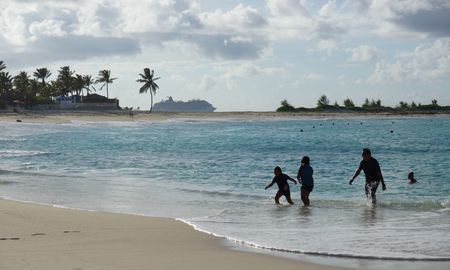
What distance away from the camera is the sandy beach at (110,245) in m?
7.65

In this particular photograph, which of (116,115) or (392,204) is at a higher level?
(116,115)

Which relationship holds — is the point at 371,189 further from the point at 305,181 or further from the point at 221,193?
the point at 221,193

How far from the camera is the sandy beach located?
7.65 m

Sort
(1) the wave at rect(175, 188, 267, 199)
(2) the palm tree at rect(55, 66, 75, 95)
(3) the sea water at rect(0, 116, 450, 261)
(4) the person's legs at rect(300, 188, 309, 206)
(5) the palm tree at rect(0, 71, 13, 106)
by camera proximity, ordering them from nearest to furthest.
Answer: (3) the sea water at rect(0, 116, 450, 261)
(4) the person's legs at rect(300, 188, 309, 206)
(1) the wave at rect(175, 188, 267, 199)
(5) the palm tree at rect(0, 71, 13, 106)
(2) the palm tree at rect(55, 66, 75, 95)

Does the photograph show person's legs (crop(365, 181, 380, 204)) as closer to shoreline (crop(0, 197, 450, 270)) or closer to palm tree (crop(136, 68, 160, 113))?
shoreline (crop(0, 197, 450, 270))

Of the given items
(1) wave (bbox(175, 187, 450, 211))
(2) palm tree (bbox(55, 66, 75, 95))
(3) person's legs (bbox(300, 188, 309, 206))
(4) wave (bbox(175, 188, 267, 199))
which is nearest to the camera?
(1) wave (bbox(175, 187, 450, 211))

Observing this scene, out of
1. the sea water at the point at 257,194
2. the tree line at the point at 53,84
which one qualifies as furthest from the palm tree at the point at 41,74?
the sea water at the point at 257,194

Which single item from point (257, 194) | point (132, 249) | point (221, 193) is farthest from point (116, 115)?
point (132, 249)

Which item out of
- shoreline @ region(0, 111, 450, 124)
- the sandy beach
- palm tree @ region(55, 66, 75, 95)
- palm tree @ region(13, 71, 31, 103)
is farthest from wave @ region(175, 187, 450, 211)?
palm tree @ region(55, 66, 75, 95)

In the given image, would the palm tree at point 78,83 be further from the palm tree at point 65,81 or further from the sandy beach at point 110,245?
the sandy beach at point 110,245

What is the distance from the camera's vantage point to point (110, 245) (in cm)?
890

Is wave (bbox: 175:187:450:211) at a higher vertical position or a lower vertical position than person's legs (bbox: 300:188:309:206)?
lower

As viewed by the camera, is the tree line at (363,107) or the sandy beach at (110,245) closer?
the sandy beach at (110,245)

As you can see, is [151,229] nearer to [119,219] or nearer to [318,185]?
[119,219]
